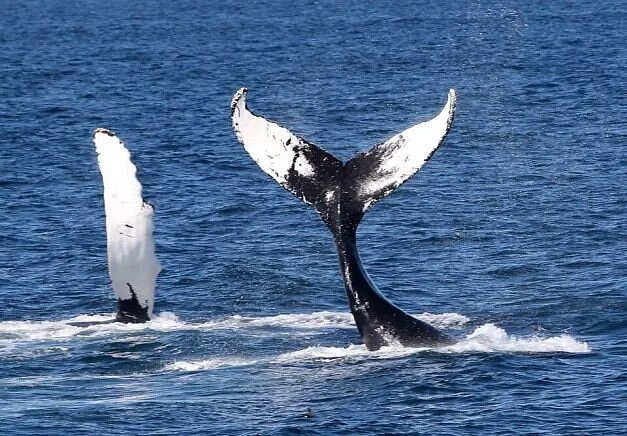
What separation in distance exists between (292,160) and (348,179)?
0.77 m

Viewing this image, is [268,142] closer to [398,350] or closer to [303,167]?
[303,167]

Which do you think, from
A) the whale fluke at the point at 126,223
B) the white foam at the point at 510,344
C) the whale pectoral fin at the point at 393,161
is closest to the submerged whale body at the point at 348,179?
the whale pectoral fin at the point at 393,161

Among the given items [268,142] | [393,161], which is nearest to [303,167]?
[268,142]

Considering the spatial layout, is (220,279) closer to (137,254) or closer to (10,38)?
(137,254)

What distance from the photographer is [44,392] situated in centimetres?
2133

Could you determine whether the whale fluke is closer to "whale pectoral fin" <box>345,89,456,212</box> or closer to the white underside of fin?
"whale pectoral fin" <box>345,89,456,212</box>

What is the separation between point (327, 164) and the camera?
20875 mm

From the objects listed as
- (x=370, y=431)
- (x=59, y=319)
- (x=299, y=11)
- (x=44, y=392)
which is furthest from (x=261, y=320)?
(x=299, y=11)

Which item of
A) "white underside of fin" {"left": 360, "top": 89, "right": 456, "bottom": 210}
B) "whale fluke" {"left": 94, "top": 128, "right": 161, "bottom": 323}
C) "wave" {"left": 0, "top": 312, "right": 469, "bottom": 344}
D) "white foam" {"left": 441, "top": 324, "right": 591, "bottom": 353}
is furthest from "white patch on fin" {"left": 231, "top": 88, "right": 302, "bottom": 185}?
"wave" {"left": 0, "top": 312, "right": 469, "bottom": 344}

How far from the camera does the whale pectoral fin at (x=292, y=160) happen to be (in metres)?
20.5

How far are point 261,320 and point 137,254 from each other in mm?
2520

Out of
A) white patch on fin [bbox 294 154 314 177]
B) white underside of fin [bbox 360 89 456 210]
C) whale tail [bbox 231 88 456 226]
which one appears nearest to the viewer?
white underside of fin [bbox 360 89 456 210]

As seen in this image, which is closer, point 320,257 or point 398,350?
point 398,350

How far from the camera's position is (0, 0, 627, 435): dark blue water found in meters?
20.3
